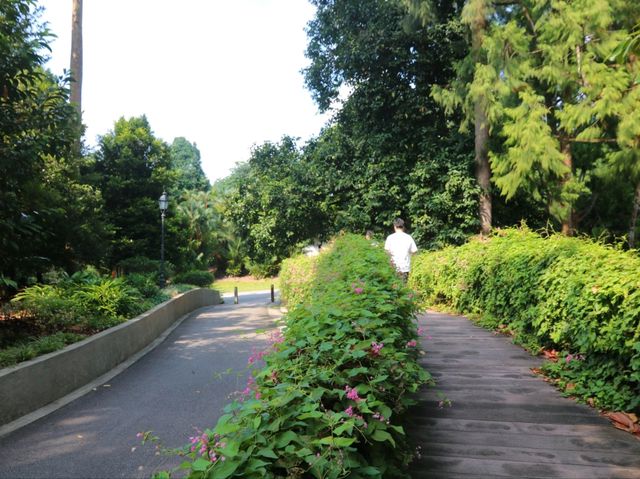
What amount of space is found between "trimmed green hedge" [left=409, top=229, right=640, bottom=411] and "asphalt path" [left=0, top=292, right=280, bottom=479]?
2.77 metres

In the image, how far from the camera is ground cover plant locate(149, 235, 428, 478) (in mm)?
1578

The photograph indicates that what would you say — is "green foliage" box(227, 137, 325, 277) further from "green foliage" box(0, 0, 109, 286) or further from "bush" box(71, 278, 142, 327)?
"green foliage" box(0, 0, 109, 286)

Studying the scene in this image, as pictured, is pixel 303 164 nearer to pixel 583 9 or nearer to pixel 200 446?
pixel 583 9

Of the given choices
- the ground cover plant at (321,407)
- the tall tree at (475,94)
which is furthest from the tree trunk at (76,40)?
the ground cover plant at (321,407)

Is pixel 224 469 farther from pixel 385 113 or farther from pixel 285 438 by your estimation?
pixel 385 113

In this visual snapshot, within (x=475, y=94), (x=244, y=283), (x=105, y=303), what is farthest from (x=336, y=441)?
(x=244, y=283)

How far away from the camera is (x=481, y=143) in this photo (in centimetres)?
1486

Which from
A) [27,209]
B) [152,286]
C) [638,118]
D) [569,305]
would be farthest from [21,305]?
[638,118]

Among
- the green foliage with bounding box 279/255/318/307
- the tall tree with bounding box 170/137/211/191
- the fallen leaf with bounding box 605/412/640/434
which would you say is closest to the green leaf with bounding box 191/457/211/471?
the fallen leaf with bounding box 605/412/640/434

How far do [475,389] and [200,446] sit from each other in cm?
332

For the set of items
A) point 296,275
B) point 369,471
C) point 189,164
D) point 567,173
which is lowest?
point 369,471

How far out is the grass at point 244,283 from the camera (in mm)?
45650

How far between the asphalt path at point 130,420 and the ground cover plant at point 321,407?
0.34 m

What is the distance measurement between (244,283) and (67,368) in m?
44.2
